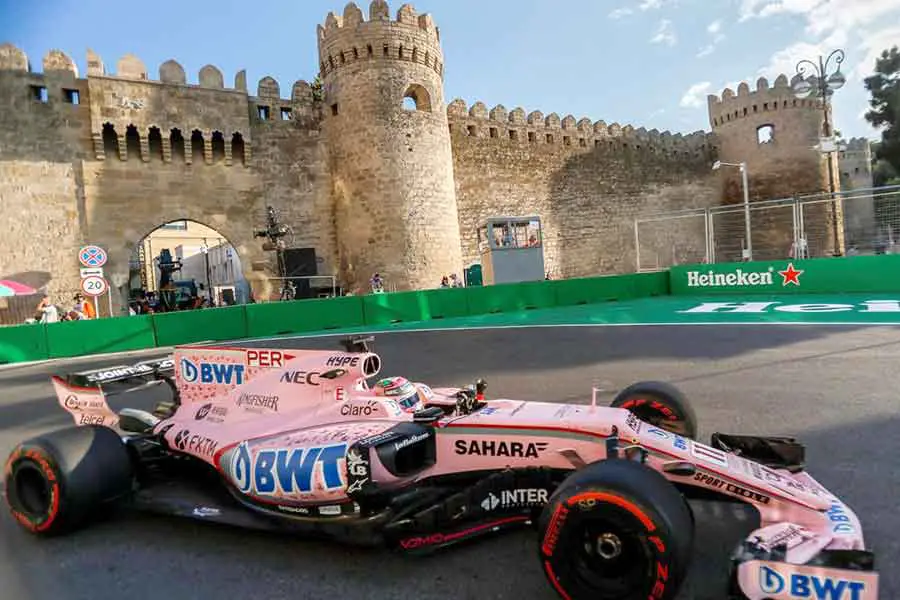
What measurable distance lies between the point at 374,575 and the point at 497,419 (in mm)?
880

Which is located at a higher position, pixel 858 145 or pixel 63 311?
pixel 858 145

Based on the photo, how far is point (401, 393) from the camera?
338 cm

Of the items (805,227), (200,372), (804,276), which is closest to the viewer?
(200,372)

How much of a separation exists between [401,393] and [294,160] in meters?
21.9

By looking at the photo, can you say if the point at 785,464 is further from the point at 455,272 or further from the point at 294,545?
the point at 455,272

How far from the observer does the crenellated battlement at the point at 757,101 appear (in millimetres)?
35656

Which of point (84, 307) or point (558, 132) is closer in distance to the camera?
point (84, 307)

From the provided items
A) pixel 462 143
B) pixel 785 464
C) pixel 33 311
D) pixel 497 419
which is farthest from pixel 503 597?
pixel 462 143

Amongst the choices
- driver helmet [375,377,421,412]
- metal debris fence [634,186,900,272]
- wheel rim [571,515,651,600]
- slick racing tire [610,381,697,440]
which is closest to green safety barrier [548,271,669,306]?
metal debris fence [634,186,900,272]

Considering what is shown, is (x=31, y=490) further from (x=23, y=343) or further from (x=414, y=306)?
(x=414, y=306)

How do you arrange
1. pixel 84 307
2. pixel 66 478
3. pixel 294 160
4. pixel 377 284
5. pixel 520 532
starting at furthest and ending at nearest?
pixel 294 160, pixel 377 284, pixel 84 307, pixel 66 478, pixel 520 532

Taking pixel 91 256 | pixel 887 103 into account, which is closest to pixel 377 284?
pixel 91 256

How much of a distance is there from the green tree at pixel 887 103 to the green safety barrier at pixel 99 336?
2269 inches

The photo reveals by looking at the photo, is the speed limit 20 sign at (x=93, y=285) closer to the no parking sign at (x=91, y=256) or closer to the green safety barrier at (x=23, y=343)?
the no parking sign at (x=91, y=256)
